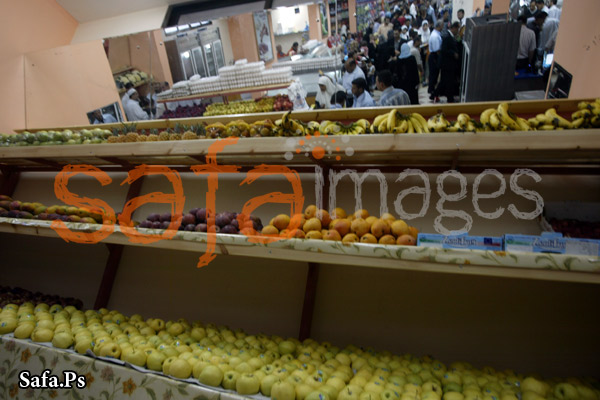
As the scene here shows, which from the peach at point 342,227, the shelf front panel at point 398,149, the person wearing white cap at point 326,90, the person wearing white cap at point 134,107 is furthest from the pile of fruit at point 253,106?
the peach at point 342,227

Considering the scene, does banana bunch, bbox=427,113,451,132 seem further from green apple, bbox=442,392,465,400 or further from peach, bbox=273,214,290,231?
green apple, bbox=442,392,465,400

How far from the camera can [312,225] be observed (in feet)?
5.52

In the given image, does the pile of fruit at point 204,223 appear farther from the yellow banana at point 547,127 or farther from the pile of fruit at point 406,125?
the yellow banana at point 547,127

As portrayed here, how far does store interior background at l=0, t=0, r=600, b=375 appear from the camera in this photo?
1828 millimetres

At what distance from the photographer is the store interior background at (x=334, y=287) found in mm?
1828

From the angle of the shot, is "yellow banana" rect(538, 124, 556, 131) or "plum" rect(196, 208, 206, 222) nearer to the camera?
"yellow banana" rect(538, 124, 556, 131)

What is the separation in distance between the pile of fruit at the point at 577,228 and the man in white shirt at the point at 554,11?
241cm

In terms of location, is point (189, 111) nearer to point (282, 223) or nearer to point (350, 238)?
point (282, 223)

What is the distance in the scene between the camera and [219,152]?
6.39ft

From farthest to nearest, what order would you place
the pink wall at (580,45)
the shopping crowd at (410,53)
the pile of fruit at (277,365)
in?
1. the shopping crowd at (410,53)
2. the pink wall at (580,45)
3. the pile of fruit at (277,365)

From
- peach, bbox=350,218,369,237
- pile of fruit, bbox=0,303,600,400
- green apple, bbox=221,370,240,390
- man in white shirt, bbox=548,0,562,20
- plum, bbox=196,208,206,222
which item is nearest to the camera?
pile of fruit, bbox=0,303,600,400

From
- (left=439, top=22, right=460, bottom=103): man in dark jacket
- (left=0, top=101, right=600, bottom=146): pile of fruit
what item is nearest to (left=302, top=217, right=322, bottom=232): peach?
(left=0, top=101, right=600, bottom=146): pile of fruit

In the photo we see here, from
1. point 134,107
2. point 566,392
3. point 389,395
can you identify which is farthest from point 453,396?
point 134,107

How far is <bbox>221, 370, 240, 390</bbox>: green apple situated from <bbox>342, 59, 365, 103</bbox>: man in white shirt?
9.60 ft
